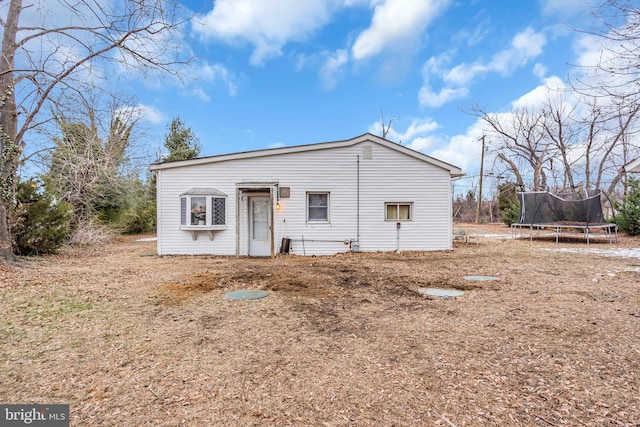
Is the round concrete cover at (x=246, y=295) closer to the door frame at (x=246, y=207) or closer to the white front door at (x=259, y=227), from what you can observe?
the door frame at (x=246, y=207)

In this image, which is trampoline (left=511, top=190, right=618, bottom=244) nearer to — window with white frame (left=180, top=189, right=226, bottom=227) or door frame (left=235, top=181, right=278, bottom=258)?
door frame (left=235, top=181, right=278, bottom=258)

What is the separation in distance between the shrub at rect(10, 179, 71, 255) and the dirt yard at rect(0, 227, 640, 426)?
3.59 metres

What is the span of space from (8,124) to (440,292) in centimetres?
997

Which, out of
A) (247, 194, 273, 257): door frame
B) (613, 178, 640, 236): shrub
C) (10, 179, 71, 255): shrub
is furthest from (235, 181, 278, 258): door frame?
(613, 178, 640, 236): shrub

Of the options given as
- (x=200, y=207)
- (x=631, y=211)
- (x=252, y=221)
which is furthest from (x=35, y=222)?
(x=631, y=211)

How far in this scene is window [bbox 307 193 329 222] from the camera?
381 inches

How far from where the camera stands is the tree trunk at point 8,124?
710 cm

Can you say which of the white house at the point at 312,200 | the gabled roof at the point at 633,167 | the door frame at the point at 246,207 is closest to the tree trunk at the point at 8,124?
the white house at the point at 312,200

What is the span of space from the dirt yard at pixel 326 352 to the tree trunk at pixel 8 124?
7.16 ft

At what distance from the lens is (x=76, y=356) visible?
→ 2713mm

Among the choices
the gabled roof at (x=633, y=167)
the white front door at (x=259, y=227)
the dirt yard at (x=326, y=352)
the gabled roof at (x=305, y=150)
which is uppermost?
the gabled roof at (x=305, y=150)

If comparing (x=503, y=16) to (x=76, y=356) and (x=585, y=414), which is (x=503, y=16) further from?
(x=76, y=356)

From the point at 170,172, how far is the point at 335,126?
39.5 feet

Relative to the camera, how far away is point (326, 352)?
9.07 feet
